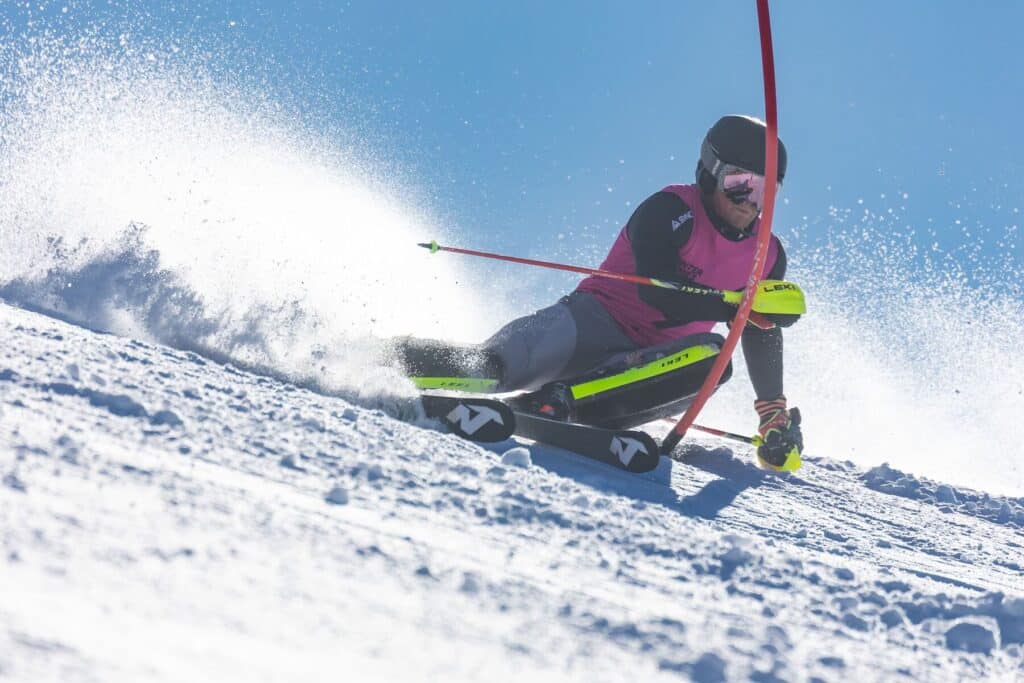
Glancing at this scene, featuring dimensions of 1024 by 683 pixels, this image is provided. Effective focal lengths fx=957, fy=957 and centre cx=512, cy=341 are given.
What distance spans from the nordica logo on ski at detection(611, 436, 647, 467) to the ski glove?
45.6 inches

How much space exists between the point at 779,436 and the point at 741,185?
3.93 ft

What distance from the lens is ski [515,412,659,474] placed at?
3.65 metres

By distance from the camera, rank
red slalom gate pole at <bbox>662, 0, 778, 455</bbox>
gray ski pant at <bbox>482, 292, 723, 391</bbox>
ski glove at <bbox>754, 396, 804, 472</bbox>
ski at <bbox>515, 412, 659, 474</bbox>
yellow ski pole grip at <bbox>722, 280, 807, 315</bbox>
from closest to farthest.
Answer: ski at <bbox>515, 412, 659, 474</bbox>, red slalom gate pole at <bbox>662, 0, 778, 455</bbox>, yellow ski pole grip at <bbox>722, 280, 807, 315</bbox>, gray ski pant at <bbox>482, 292, 723, 391</bbox>, ski glove at <bbox>754, 396, 804, 472</bbox>

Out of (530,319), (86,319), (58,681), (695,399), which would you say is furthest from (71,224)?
(58,681)

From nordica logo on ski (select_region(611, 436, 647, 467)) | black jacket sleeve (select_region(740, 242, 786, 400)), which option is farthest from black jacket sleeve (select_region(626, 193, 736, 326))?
nordica logo on ski (select_region(611, 436, 647, 467))

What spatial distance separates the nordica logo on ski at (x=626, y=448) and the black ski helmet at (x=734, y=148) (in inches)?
55.7

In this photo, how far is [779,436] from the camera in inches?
179

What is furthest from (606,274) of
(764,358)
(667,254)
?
(764,358)

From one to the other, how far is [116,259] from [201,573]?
3.19 meters

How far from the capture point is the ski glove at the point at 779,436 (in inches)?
179

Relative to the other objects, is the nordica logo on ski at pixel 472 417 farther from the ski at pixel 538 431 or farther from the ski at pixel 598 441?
the ski at pixel 598 441

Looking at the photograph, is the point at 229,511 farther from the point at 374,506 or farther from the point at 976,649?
the point at 976,649

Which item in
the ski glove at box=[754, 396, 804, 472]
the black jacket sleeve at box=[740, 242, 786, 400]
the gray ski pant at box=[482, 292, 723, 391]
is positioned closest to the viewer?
the gray ski pant at box=[482, 292, 723, 391]

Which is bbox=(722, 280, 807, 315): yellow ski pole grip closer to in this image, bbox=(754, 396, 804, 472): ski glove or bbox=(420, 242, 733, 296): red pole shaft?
bbox=(420, 242, 733, 296): red pole shaft
